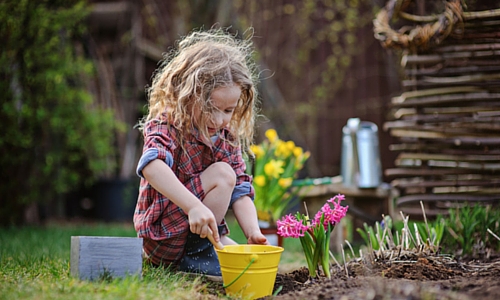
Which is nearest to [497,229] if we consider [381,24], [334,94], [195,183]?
[381,24]

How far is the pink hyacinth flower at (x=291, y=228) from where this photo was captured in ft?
5.86

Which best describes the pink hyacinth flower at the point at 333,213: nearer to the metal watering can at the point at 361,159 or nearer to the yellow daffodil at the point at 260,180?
the yellow daffodil at the point at 260,180

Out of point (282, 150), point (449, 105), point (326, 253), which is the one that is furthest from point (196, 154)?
point (449, 105)

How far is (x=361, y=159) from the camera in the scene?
309 centimetres

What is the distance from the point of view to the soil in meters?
1.31

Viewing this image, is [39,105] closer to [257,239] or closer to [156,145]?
[156,145]

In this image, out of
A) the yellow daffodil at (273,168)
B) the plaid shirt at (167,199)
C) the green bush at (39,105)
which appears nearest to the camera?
the plaid shirt at (167,199)

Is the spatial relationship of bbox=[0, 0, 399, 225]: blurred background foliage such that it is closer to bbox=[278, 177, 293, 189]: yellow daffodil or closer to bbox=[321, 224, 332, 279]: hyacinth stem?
bbox=[278, 177, 293, 189]: yellow daffodil

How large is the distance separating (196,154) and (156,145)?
0.23 meters

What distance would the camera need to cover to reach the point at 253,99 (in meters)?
2.14

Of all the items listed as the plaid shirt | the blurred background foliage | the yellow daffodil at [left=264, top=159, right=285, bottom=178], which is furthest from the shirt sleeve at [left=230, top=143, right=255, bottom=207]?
the blurred background foliage

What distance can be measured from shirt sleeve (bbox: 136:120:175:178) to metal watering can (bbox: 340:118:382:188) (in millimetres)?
1438

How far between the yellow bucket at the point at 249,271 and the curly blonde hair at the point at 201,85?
54 centimetres

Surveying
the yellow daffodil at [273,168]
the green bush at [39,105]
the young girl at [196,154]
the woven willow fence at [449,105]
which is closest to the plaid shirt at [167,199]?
the young girl at [196,154]
